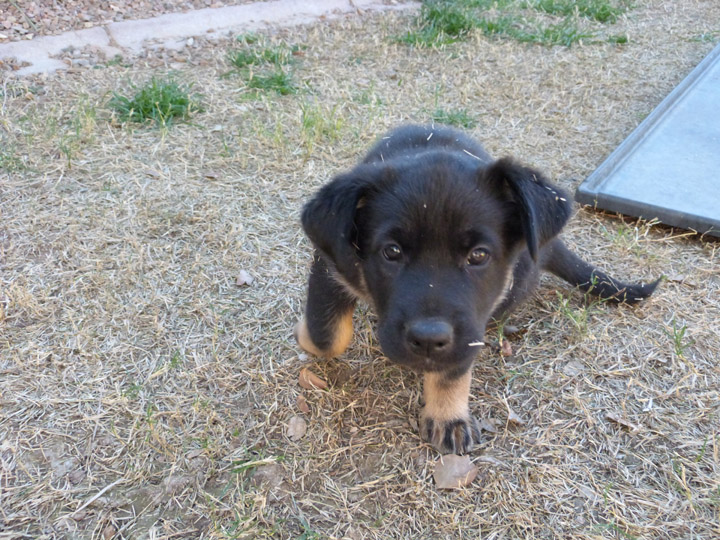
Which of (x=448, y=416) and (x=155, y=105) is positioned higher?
(x=448, y=416)


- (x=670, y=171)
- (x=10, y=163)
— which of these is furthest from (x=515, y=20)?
(x=10, y=163)

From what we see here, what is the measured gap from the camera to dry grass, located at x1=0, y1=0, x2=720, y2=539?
243 centimetres

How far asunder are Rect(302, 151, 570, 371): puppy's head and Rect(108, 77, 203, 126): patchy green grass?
305cm

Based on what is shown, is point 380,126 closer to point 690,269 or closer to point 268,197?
point 268,197

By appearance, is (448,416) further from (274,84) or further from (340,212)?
(274,84)

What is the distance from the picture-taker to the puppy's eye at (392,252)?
2.37 m

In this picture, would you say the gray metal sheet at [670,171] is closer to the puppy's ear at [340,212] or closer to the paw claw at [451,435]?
the paw claw at [451,435]

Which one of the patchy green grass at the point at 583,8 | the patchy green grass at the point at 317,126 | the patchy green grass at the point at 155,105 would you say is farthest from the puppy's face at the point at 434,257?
Answer: the patchy green grass at the point at 583,8

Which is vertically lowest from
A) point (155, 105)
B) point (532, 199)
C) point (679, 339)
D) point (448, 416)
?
point (155, 105)

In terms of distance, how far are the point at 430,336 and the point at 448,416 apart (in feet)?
2.23

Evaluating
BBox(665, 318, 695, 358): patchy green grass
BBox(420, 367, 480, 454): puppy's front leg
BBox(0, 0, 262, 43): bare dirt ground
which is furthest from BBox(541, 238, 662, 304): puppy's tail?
BBox(0, 0, 262, 43): bare dirt ground

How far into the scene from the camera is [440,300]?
224cm

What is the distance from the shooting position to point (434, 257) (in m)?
2.31

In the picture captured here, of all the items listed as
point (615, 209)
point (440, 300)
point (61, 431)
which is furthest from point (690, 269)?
point (61, 431)
